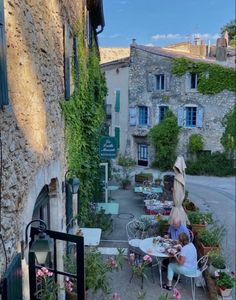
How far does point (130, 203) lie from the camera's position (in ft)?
43.9

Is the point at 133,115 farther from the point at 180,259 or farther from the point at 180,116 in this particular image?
the point at 180,259

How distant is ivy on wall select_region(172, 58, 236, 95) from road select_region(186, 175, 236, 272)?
571 cm

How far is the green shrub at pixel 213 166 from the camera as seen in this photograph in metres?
21.1

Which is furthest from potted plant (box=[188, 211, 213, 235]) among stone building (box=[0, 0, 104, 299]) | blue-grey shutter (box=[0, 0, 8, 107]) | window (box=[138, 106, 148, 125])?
window (box=[138, 106, 148, 125])

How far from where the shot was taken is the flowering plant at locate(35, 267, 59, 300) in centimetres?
364

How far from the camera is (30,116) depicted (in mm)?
3688

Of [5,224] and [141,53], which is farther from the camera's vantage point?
[141,53]

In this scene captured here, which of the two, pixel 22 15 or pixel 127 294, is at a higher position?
pixel 22 15

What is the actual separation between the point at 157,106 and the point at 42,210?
19162 millimetres

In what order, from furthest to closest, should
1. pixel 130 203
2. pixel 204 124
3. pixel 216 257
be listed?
pixel 204 124
pixel 130 203
pixel 216 257

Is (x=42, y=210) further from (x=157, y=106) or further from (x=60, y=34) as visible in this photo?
(x=157, y=106)

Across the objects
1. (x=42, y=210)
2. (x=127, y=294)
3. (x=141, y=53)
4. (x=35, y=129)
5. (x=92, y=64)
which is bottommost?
(x=127, y=294)

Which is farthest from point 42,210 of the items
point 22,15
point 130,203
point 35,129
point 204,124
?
point 204,124

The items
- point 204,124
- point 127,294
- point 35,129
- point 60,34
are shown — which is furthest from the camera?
point 204,124
